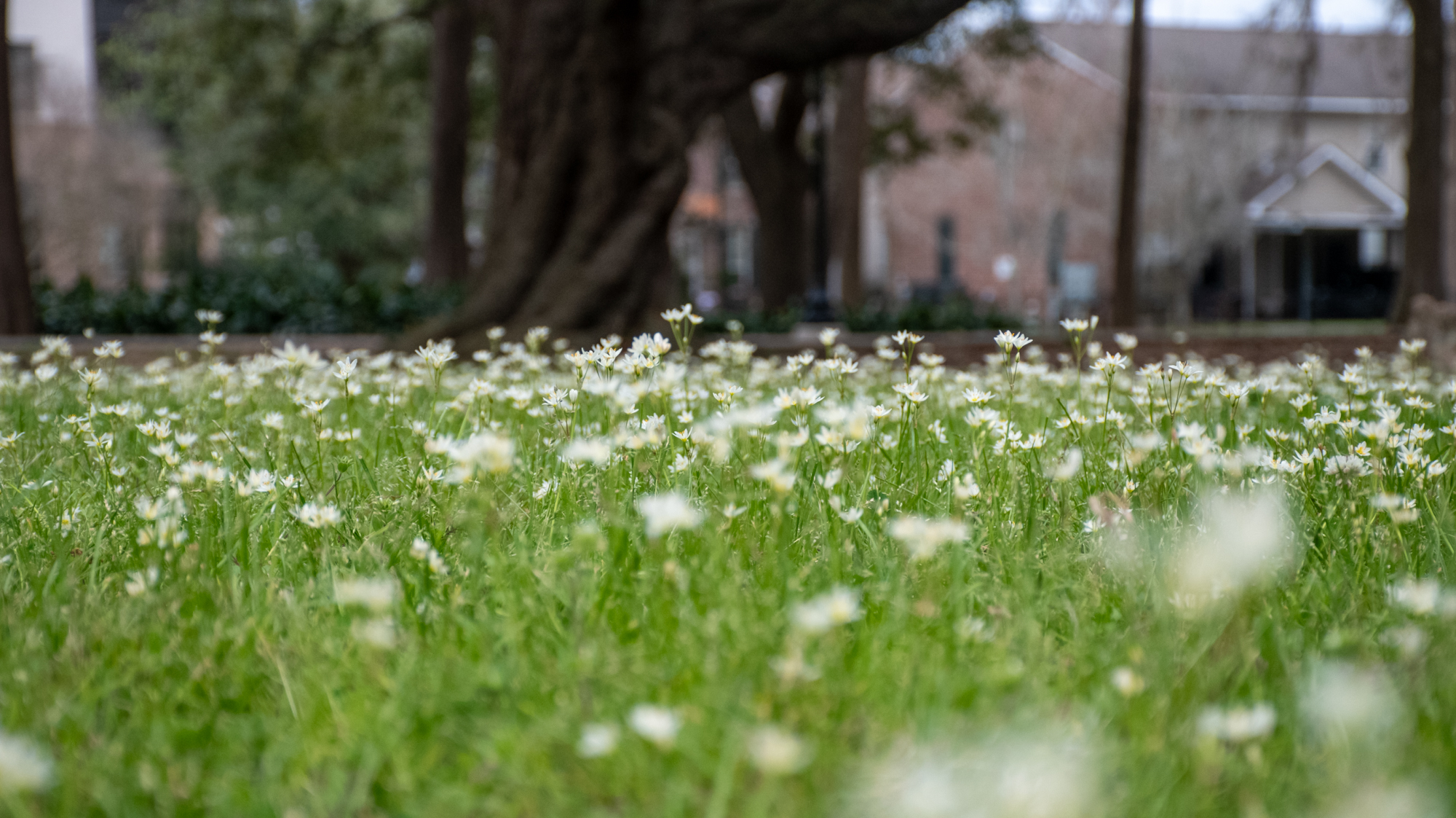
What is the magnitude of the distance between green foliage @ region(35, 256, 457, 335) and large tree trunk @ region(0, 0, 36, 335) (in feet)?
5.61

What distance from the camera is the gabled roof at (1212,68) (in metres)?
33.4

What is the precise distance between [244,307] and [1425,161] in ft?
52.8

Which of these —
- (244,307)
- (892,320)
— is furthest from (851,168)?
(244,307)

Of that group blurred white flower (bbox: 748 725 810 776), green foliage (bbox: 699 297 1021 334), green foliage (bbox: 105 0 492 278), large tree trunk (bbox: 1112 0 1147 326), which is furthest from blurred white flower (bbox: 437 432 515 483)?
green foliage (bbox: 105 0 492 278)

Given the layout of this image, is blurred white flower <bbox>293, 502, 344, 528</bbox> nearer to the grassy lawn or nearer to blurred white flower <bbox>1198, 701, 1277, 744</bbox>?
the grassy lawn

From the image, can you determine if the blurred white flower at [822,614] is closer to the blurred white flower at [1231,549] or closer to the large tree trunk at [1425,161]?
the blurred white flower at [1231,549]

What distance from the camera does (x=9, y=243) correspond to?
11.1m

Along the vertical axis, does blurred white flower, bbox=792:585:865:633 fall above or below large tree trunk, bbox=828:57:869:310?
below

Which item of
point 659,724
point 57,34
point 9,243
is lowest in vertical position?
point 659,724

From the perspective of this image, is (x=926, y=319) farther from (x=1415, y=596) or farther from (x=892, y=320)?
(x=1415, y=596)

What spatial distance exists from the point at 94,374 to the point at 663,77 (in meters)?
7.29

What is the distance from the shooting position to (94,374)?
3.73 meters

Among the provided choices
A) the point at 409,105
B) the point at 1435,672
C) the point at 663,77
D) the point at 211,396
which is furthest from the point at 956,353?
the point at 409,105

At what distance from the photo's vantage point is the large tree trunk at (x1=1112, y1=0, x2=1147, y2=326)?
16484mm
